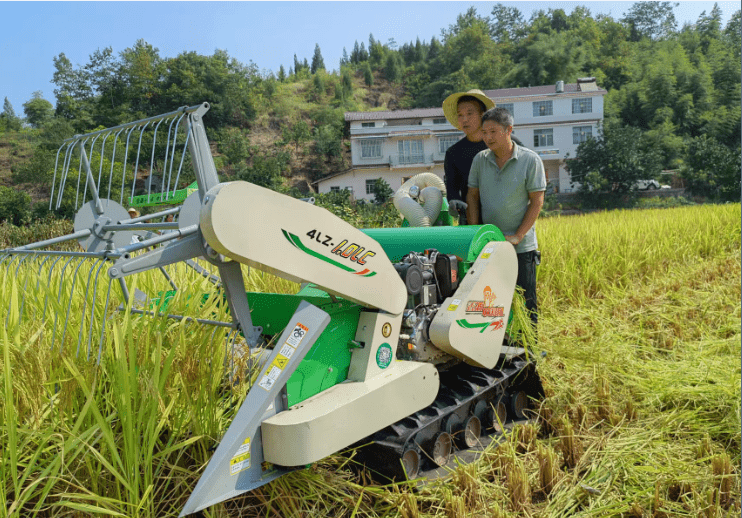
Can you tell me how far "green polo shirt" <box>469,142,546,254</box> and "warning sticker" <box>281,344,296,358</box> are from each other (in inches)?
90.6

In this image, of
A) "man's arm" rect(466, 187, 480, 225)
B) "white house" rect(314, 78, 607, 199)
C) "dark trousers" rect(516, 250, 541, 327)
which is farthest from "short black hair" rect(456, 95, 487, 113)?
"white house" rect(314, 78, 607, 199)

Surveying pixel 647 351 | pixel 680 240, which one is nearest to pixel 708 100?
pixel 680 240

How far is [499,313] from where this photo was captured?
11.8ft

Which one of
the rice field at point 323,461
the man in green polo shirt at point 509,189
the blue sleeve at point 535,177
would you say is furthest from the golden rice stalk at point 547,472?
the blue sleeve at point 535,177

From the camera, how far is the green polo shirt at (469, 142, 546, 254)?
3980 mm

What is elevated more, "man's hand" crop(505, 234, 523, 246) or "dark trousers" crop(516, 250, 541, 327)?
"man's hand" crop(505, 234, 523, 246)

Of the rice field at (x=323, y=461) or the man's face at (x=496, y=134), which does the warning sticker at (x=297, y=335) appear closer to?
the rice field at (x=323, y=461)

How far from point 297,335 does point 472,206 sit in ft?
7.73

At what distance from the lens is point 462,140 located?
15.4 feet

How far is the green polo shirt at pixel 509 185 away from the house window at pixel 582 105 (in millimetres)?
59957

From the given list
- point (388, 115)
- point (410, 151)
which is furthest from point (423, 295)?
point (388, 115)

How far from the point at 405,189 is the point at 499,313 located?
1265 mm

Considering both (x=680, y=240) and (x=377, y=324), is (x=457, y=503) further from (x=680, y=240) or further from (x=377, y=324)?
(x=680, y=240)

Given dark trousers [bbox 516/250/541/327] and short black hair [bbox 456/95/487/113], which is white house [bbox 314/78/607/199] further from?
dark trousers [bbox 516/250/541/327]
